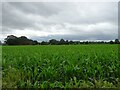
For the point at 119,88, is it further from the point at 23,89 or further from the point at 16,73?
the point at 16,73

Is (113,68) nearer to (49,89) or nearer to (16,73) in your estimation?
(49,89)

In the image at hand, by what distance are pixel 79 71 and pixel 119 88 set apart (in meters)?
1.34

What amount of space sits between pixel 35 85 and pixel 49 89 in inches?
14.4

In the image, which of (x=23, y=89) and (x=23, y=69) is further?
(x=23, y=69)

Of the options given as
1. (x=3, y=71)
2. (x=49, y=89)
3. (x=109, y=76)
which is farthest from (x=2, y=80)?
(x=109, y=76)

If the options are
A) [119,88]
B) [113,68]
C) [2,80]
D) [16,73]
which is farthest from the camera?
[113,68]

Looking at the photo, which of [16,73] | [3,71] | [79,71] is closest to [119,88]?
[79,71]

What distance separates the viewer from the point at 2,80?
5.56 m

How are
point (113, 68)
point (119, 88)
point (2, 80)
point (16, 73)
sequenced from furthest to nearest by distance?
point (113, 68) < point (16, 73) < point (2, 80) < point (119, 88)

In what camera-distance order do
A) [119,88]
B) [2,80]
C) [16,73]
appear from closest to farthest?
[119,88]
[2,80]
[16,73]

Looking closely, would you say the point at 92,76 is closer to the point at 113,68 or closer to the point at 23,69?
the point at 113,68

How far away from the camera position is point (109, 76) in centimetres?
603

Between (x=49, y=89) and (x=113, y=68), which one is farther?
(x=113, y=68)

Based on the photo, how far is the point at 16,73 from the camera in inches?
233
